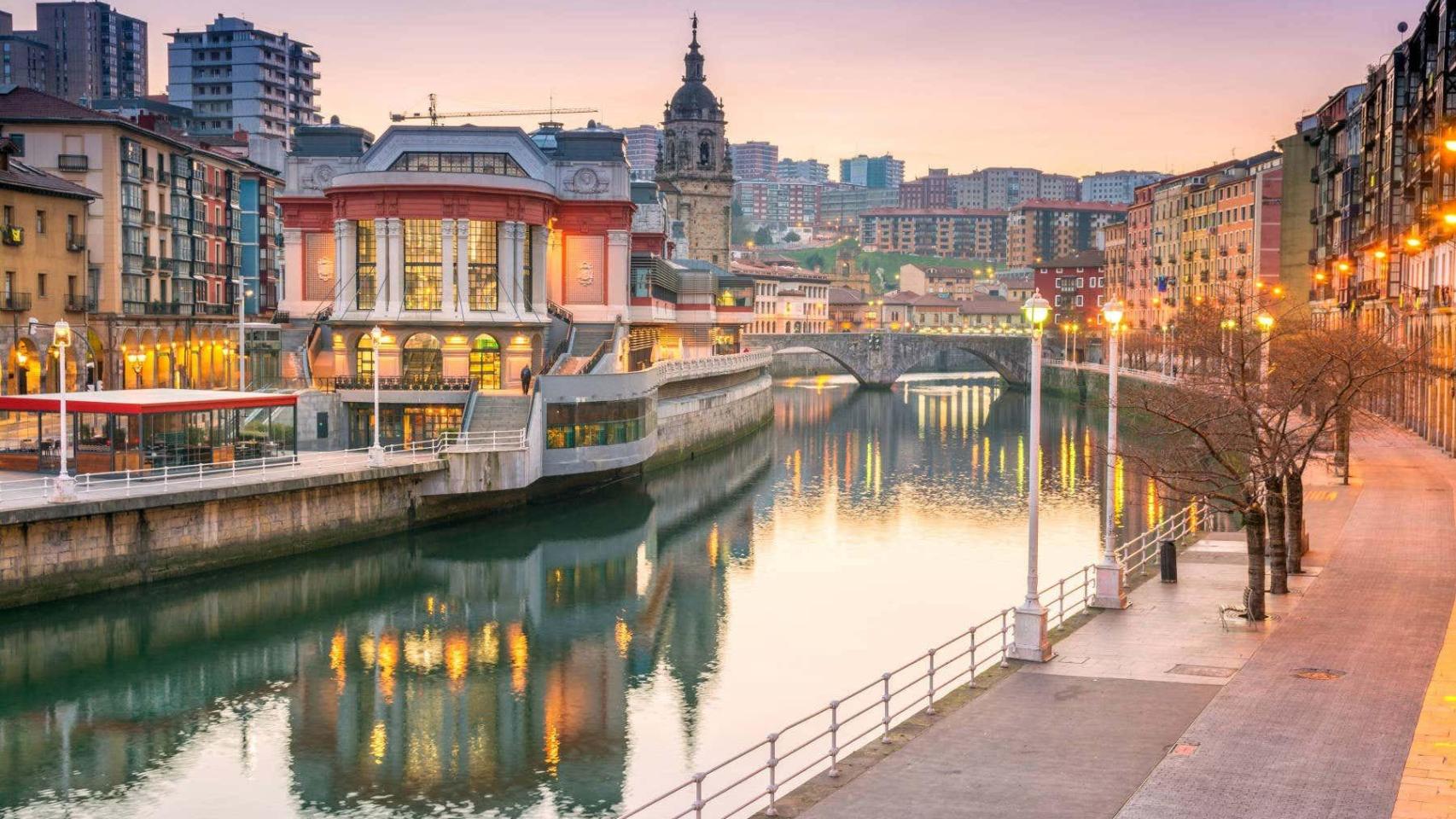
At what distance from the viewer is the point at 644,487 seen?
252 feet

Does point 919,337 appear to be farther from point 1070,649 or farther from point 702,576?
point 1070,649

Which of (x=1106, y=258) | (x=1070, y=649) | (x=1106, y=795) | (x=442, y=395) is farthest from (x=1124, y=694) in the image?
(x=1106, y=258)

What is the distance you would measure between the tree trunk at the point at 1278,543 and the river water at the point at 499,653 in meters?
9.02

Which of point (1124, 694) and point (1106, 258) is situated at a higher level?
point (1106, 258)

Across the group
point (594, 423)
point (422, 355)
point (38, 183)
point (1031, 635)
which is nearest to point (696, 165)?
point (422, 355)

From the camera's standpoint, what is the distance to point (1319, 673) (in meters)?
30.2

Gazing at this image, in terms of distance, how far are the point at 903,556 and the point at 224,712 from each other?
2842 centimetres

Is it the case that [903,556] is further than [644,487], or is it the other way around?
[644,487]

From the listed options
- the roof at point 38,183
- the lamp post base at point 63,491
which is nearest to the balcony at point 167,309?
the roof at point 38,183

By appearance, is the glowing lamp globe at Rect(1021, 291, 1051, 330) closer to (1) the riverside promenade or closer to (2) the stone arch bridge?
(1) the riverside promenade

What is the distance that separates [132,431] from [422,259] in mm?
28420

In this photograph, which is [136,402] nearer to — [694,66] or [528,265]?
[528,265]

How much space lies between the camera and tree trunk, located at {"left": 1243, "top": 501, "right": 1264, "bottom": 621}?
1385 inches

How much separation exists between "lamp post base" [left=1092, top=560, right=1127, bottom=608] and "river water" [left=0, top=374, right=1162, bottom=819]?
557cm
